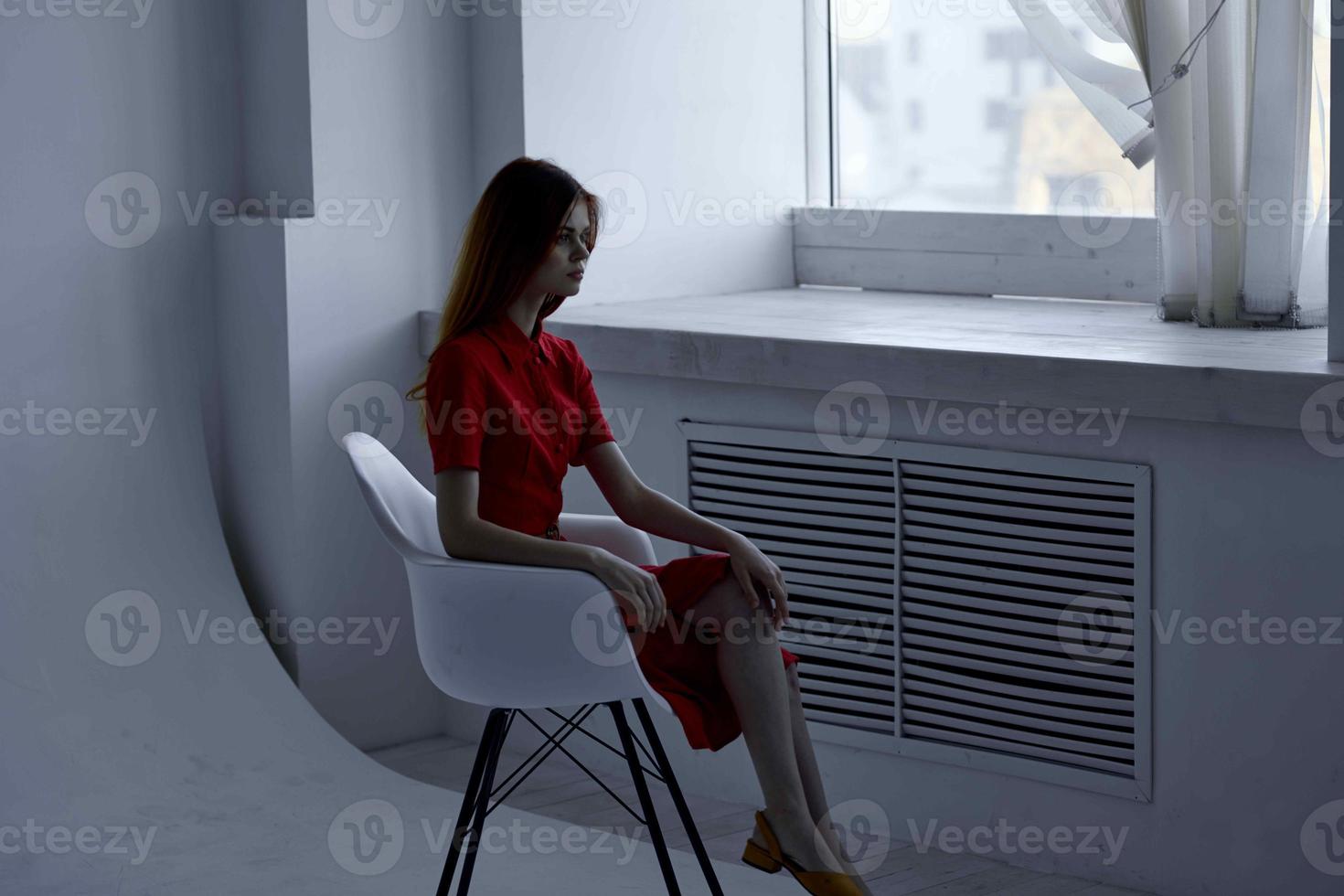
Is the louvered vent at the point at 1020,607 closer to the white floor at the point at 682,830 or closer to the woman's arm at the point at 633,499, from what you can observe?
the white floor at the point at 682,830

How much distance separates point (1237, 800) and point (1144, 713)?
17 centimetres

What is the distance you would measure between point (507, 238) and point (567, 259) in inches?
3.1

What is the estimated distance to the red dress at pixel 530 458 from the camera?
2100 millimetres

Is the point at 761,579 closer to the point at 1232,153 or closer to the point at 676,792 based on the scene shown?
the point at 676,792

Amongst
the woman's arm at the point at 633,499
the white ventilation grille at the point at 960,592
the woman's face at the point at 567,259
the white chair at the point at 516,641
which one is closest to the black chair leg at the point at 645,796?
the white chair at the point at 516,641

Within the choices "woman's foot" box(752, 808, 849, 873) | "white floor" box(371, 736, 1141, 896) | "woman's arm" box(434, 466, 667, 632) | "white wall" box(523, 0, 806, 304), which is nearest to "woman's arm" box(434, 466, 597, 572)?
"woman's arm" box(434, 466, 667, 632)

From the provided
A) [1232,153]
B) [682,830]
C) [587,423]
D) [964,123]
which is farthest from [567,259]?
[964,123]

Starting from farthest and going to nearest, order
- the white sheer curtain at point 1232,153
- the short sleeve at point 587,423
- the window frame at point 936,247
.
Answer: the window frame at point 936,247
the white sheer curtain at point 1232,153
the short sleeve at point 587,423

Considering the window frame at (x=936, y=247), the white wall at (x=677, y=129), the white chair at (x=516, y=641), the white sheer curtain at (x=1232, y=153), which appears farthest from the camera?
the white wall at (x=677, y=129)

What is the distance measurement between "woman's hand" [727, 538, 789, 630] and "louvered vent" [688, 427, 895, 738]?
25.1 inches

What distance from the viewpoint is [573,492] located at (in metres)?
3.16

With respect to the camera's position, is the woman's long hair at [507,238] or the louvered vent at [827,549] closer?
the woman's long hair at [507,238]

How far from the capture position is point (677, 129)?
11.5ft

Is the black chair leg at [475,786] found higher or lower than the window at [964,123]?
lower
